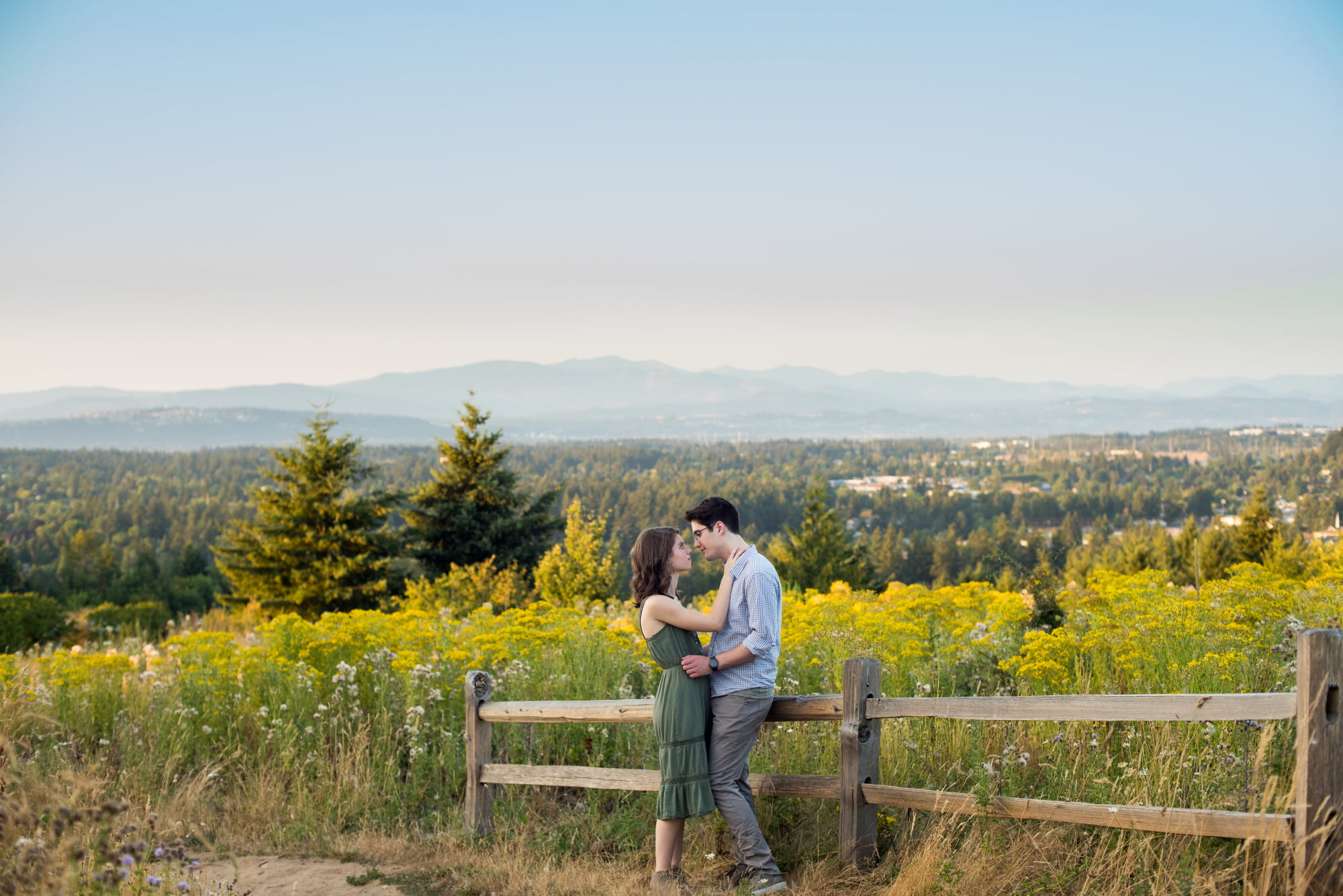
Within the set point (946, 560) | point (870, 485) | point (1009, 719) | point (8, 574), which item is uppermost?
point (1009, 719)

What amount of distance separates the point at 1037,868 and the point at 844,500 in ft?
445

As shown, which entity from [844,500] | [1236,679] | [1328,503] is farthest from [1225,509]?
[1236,679]

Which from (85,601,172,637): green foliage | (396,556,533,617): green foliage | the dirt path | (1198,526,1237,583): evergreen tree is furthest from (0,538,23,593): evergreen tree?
(1198,526,1237,583): evergreen tree

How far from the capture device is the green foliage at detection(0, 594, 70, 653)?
1638 centimetres

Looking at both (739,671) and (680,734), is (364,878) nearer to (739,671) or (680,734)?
(680,734)

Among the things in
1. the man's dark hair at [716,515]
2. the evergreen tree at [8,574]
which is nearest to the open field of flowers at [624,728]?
the man's dark hair at [716,515]

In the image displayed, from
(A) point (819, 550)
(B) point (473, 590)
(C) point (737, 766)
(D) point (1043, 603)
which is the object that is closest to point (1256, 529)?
(A) point (819, 550)

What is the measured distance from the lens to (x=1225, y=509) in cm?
12156

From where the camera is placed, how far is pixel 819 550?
42.9m

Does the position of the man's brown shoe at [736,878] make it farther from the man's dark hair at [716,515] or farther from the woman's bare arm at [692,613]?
the man's dark hair at [716,515]

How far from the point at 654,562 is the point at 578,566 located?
1964 centimetres

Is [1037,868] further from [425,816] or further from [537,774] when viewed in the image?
[425,816]

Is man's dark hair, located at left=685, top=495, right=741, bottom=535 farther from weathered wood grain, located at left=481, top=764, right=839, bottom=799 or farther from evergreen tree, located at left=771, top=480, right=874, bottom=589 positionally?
evergreen tree, located at left=771, top=480, right=874, bottom=589

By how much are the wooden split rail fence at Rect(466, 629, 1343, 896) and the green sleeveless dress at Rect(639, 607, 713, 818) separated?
0.51 meters
